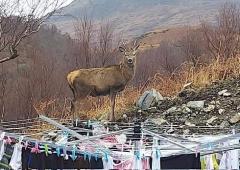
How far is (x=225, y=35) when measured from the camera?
15.2 m

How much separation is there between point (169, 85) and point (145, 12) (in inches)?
2891

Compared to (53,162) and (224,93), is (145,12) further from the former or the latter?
(53,162)

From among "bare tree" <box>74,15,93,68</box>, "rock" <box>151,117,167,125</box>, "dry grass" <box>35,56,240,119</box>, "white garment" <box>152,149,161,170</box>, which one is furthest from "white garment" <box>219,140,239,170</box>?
"bare tree" <box>74,15,93,68</box>

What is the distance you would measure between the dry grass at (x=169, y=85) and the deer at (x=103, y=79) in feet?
4.37

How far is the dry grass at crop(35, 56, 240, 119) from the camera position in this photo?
513 inches

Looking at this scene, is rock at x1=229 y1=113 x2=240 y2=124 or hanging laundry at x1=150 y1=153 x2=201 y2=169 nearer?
hanging laundry at x1=150 y1=153 x2=201 y2=169

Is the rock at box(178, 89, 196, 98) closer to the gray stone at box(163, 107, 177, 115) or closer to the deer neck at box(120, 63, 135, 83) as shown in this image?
the gray stone at box(163, 107, 177, 115)

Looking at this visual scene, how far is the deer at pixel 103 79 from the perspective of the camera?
440 inches

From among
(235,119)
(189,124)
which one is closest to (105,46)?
(189,124)

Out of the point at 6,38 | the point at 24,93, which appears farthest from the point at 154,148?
the point at 24,93

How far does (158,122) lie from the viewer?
37.2 feet

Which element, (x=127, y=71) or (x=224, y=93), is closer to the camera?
(x=127, y=71)

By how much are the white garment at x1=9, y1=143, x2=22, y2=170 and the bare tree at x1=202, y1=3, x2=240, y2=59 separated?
9.34 m

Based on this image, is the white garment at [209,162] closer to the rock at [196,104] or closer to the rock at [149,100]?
the rock at [196,104]
